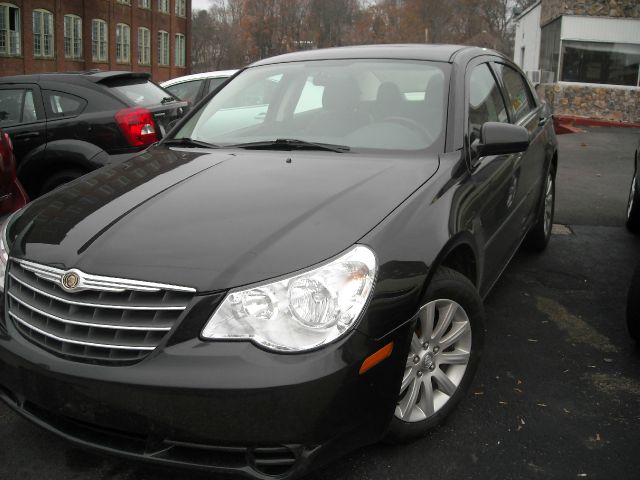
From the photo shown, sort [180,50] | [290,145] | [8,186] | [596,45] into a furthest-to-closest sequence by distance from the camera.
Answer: [180,50], [596,45], [8,186], [290,145]

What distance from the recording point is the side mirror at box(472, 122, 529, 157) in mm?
3346

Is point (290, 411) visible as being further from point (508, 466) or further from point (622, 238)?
point (622, 238)

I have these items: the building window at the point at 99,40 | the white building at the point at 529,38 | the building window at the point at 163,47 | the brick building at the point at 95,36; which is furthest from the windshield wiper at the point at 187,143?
the building window at the point at 163,47

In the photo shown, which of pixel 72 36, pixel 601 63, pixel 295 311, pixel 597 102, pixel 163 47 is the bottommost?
pixel 295 311

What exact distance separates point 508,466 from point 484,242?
1.13 meters

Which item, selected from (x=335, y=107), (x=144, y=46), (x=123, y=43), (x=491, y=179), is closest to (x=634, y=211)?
(x=491, y=179)

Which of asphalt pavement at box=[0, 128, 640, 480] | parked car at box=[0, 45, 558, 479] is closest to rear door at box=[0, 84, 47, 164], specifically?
parked car at box=[0, 45, 558, 479]

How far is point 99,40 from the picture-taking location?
4250 cm

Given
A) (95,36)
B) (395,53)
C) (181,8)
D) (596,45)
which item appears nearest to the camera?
(395,53)

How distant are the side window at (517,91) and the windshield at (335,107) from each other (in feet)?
3.55

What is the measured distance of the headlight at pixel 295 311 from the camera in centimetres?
221

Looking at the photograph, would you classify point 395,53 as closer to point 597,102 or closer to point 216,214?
point 216,214

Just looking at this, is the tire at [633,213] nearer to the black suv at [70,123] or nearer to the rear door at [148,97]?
the rear door at [148,97]

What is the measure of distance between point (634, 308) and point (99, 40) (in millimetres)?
43625
